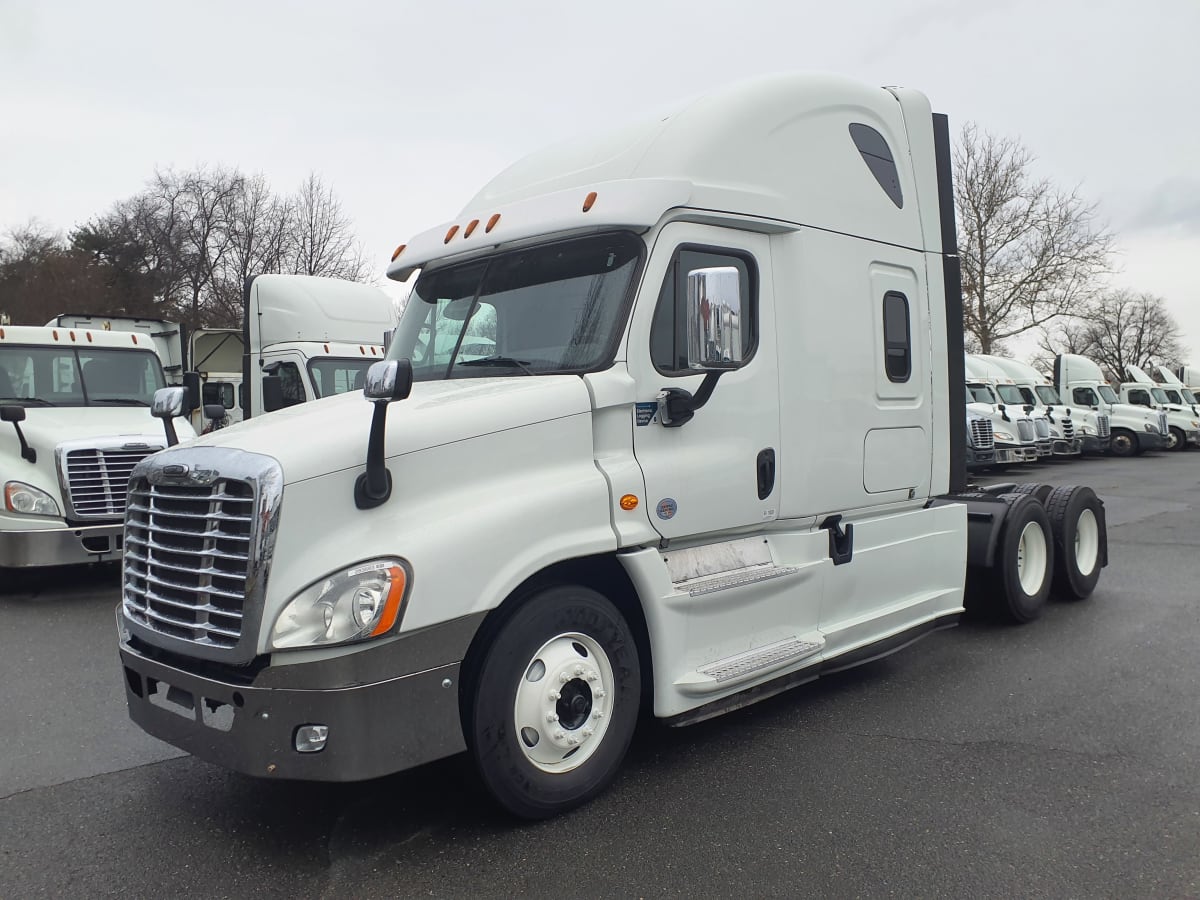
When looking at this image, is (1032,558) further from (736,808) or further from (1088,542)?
(736,808)

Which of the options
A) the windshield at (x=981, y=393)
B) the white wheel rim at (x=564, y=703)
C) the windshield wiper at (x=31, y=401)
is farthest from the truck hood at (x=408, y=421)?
the windshield at (x=981, y=393)

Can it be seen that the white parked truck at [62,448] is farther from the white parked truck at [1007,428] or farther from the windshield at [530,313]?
the white parked truck at [1007,428]

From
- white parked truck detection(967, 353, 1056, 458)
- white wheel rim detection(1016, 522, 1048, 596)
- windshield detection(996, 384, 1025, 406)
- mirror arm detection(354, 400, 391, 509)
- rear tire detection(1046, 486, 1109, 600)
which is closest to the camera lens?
mirror arm detection(354, 400, 391, 509)

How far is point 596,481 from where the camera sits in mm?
4004

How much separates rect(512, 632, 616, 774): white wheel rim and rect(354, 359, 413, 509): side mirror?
36.7 inches

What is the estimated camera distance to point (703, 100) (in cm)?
482

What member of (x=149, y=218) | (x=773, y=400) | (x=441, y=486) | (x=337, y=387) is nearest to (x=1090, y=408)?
(x=337, y=387)

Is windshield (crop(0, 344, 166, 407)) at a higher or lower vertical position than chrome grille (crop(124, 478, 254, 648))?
higher

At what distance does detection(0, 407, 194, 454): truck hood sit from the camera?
8758 millimetres

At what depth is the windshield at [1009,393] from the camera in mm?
24250

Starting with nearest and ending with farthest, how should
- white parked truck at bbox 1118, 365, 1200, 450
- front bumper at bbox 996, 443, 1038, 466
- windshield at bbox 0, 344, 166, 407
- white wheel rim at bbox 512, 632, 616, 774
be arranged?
white wheel rim at bbox 512, 632, 616, 774, windshield at bbox 0, 344, 166, 407, front bumper at bbox 996, 443, 1038, 466, white parked truck at bbox 1118, 365, 1200, 450

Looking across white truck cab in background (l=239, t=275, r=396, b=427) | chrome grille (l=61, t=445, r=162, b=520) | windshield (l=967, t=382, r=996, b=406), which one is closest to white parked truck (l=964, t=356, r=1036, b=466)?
windshield (l=967, t=382, r=996, b=406)

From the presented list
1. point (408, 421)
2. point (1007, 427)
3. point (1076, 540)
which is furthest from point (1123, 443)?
point (408, 421)

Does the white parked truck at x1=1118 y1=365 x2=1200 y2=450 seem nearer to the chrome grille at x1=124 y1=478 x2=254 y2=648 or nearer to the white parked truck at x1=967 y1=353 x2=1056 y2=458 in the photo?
the white parked truck at x1=967 y1=353 x2=1056 y2=458
